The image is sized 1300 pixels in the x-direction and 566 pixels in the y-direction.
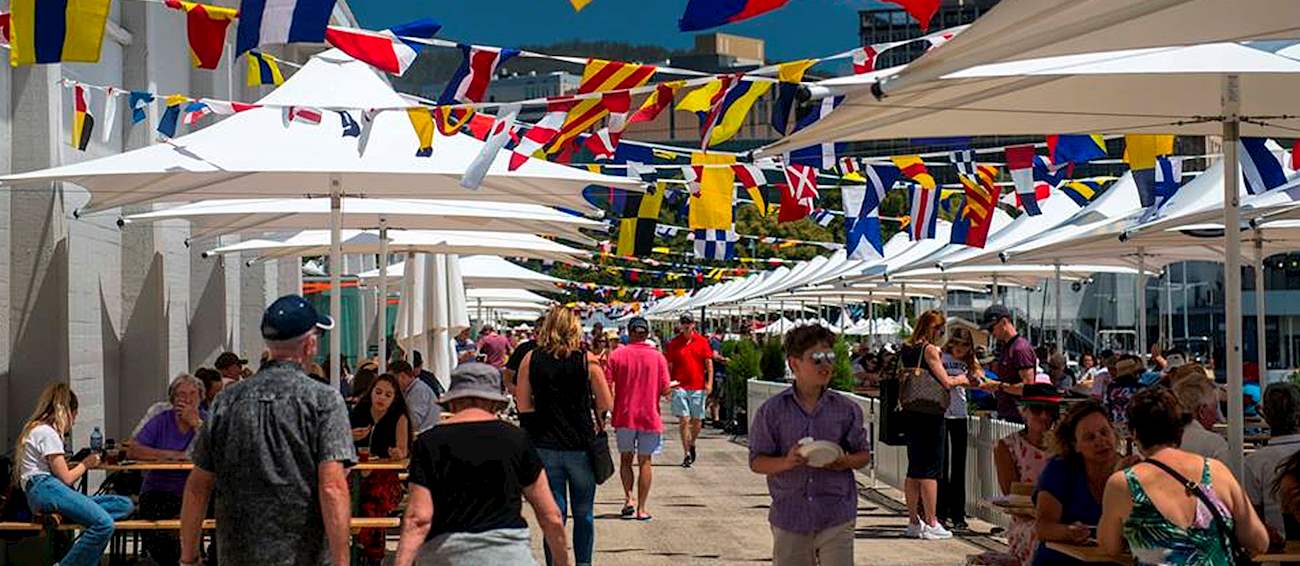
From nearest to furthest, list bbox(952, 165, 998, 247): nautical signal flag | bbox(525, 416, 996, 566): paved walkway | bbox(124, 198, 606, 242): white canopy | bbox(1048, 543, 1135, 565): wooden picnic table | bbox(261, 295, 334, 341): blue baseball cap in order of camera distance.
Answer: bbox(261, 295, 334, 341): blue baseball cap → bbox(1048, 543, 1135, 565): wooden picnic table → bbox(525, 416, 996, 566): paved walkway → bbox(124, 198, 606, 242): white canopy → bbox(952, 165, 998, 247): nautical signal flag

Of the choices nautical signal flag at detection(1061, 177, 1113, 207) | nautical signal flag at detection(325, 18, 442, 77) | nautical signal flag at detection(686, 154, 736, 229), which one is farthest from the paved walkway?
nautical signal flag at detection(1061, 177, 1113, 207)

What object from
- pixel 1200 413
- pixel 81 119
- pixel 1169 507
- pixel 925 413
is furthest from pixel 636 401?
pixel 1169 507

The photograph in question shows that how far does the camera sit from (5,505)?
10.7 m

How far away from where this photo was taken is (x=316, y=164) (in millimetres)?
11602

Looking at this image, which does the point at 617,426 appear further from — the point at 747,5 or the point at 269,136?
the point at 747,5

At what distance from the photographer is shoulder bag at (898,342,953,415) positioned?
44.5 ft

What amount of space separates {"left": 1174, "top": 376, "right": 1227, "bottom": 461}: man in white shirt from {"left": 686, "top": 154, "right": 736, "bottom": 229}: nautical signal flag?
690 centimetres

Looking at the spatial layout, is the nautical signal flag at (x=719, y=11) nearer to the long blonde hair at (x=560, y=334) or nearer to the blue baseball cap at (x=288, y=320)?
the blue baseball cap at (x=288, y=320)

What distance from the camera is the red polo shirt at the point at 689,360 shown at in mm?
22219

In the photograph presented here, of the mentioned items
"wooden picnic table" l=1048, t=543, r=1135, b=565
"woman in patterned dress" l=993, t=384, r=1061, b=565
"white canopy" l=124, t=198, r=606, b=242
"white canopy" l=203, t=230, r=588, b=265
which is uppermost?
"white canopy" l=124, t=198, r=606, b=242

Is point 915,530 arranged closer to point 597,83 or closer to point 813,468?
point 597,83

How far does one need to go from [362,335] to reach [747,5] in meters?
26.1

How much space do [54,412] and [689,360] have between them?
1246 centimetres

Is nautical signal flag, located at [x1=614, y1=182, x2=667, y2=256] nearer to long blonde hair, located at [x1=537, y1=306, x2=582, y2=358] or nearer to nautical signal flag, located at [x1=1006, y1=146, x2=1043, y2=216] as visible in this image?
nautical signal flag, located at [x1=1006, y1=146, x2=1043, y2=216]
